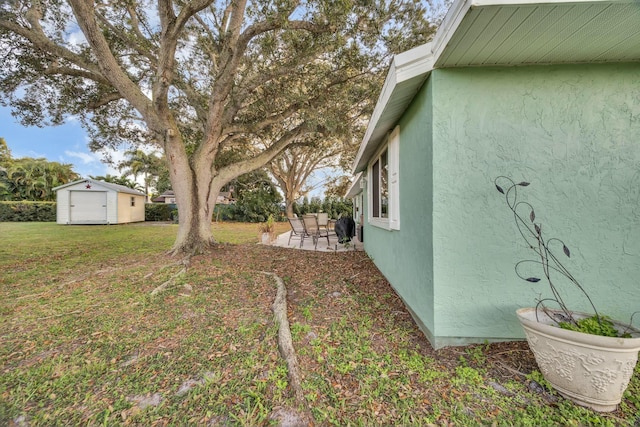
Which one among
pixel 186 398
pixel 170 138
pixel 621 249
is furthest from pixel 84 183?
pixel 621 249

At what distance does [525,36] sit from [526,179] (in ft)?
4.19

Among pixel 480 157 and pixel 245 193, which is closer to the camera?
pixel 480 157

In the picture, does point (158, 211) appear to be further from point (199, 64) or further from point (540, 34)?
point (540, 34)

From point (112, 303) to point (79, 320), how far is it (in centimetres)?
53

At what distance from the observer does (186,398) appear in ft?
7.18

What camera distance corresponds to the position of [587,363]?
1945 mm

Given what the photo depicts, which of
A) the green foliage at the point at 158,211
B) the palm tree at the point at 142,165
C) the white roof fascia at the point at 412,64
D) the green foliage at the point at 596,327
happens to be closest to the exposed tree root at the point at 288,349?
the green foliage at the point at 596,327

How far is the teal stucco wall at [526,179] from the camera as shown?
2648mm

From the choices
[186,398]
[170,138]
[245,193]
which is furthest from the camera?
[245,193]

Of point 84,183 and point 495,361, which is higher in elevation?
point 84,183

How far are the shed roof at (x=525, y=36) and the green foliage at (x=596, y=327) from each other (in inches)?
91.1

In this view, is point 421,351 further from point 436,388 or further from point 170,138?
point 170,138

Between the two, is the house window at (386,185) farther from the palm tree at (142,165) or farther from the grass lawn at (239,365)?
the palm tree at (142,165)

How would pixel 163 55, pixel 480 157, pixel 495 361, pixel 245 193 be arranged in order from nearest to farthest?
pixel 495 361 < pixel 480 157 < pixel 163 55 < pixel 245 193
